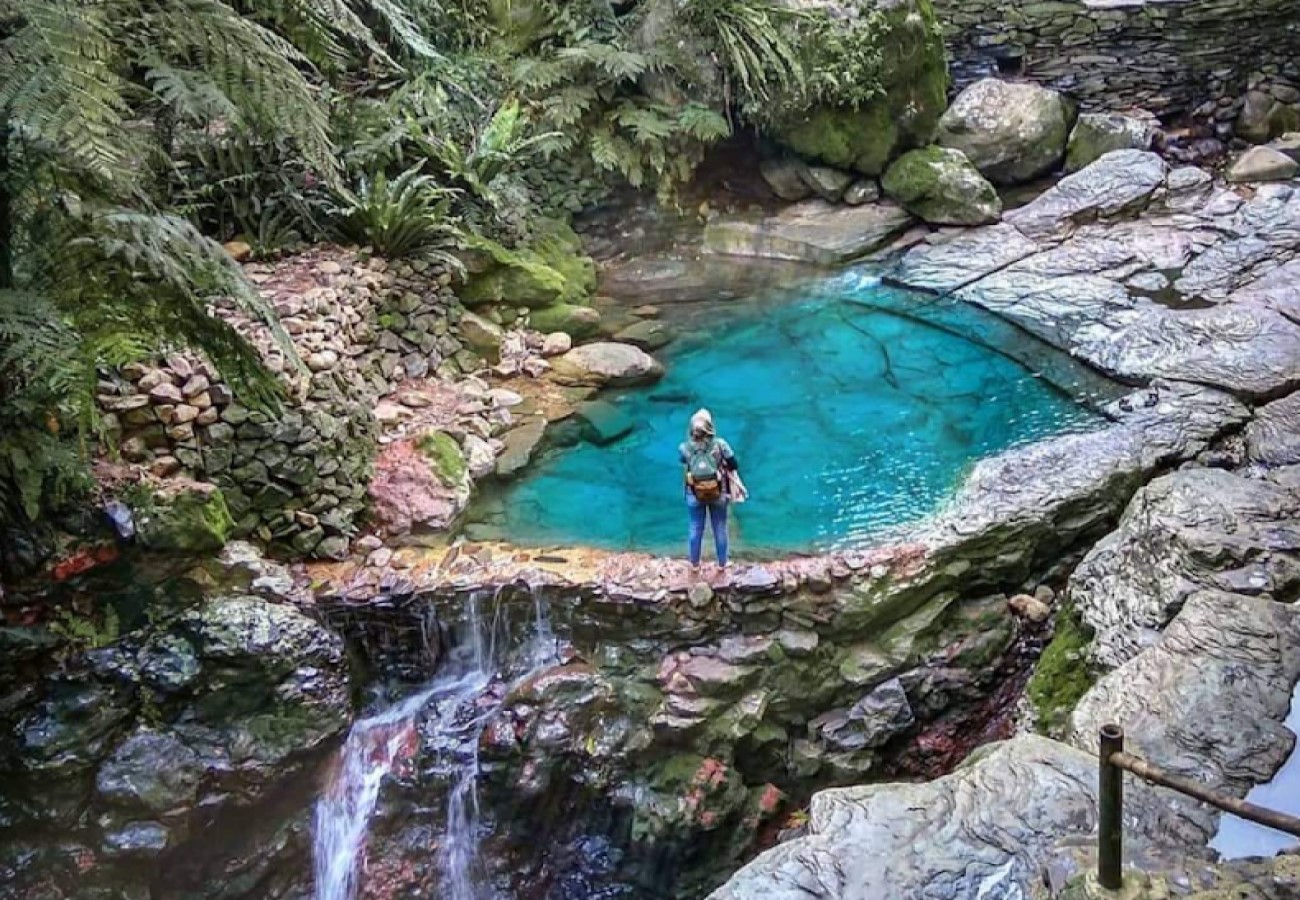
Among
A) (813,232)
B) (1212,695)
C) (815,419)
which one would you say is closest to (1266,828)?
(1212,695)

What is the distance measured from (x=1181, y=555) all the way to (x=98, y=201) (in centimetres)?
472

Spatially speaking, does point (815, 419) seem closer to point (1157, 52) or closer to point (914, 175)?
point (914, 175)

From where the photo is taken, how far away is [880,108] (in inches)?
377

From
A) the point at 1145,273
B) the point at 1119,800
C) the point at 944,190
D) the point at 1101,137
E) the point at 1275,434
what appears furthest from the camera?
the point at 1101,137

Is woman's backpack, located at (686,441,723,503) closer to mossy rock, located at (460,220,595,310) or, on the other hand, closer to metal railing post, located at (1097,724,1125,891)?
metal railing post, located at (1097,724,1125,891)

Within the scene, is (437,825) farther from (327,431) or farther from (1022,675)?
(1022,675)

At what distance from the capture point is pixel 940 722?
197 inches

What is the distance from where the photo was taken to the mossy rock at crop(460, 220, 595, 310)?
7613 mm

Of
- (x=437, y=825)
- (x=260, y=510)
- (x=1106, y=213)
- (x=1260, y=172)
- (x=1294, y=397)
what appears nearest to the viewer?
(x=437, y=825)

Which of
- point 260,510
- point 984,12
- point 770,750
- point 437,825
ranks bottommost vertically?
point 437,825

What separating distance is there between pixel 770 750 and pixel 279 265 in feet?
14.5

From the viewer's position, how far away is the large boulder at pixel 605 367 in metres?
7.20

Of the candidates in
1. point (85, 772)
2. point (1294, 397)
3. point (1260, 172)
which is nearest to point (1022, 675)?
point (1294, 397)

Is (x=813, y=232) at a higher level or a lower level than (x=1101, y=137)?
lower
